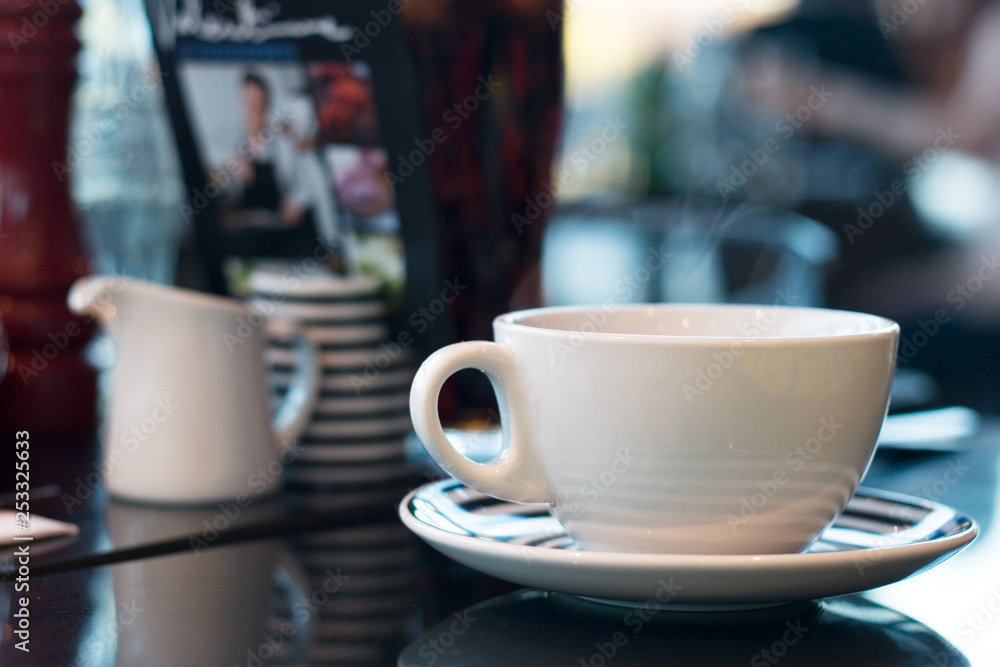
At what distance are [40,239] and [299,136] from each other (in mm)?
214

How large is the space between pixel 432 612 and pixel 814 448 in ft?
0.51

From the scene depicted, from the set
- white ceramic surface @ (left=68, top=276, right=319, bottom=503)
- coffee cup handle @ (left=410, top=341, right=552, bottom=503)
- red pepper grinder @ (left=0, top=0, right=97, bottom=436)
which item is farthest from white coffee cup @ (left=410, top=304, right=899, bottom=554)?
red pepper grinder @ (left=0, top=0, right=97, bottom=436)

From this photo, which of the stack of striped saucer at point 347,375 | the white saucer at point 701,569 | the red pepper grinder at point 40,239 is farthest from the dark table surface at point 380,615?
the red pepper grinder at point 40,239

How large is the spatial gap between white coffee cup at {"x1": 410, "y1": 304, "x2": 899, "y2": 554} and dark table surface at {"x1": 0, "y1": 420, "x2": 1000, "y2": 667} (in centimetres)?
3

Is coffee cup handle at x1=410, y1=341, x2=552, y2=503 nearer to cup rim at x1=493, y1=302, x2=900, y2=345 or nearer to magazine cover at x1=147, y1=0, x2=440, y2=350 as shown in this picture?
cup rim at x1=493, y1=302, x2=900, y2=345

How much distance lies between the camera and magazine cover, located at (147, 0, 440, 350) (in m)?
0.69

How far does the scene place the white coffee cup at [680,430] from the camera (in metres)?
0.40

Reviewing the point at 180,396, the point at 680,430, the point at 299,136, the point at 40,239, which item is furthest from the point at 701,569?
the point at 40,239

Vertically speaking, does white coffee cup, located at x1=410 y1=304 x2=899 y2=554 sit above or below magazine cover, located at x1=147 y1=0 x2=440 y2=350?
below

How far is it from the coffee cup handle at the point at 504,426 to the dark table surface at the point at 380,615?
0.04 meters

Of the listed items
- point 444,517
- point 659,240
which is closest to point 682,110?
point 659,240

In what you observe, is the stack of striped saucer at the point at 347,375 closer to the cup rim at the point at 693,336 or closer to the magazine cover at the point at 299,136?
the magazine cover at the point at 299,136

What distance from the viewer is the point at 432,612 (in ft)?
1.39

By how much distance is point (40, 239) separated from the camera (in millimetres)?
799
